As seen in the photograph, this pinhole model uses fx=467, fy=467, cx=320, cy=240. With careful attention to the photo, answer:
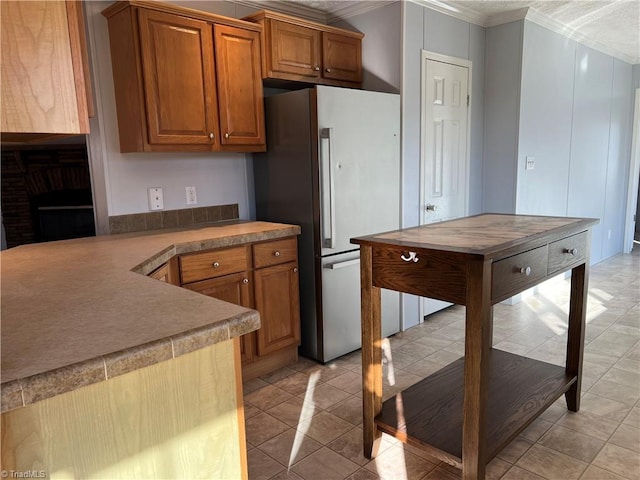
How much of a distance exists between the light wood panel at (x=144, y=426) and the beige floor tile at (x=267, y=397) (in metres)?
1.32

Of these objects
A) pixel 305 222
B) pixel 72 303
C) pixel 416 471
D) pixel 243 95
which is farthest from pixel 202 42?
pixel 416 471

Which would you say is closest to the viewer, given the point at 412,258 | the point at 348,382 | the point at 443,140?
the point at 412,258

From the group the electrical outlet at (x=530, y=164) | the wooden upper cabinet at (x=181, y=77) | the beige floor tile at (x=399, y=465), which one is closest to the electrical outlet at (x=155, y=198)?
the wooden upper cabinet at (x=181, y=77)

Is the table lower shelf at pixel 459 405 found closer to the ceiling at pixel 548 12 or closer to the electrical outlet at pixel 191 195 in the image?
the electrical outlet at pixel 191 195

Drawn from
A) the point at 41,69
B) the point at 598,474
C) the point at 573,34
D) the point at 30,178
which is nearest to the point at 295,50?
the point at 41,69

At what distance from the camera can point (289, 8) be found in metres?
3.32

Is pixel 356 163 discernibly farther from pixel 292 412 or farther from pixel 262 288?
pixel 292 412

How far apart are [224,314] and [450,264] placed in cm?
81

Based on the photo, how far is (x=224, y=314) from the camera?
3.76ft

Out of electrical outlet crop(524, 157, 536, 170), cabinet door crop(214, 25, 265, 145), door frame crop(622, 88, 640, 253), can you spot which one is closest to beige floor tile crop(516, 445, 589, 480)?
cabinet door crop(214, 25, 265, 145)

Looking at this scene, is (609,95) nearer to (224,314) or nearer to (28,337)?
(224,314)

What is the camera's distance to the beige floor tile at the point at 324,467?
191 cm

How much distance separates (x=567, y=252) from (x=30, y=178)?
16.3 ft

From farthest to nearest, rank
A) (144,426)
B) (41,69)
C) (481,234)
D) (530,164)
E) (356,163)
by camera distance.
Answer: (530,164) < (356,163) < (481,234) < (144,426) < (41,69)
